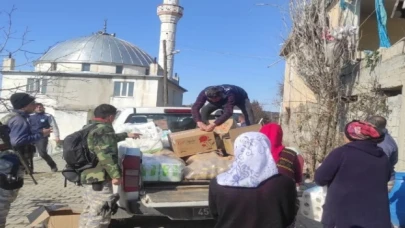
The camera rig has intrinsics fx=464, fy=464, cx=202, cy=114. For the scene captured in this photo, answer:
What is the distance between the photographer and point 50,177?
37.3 feet

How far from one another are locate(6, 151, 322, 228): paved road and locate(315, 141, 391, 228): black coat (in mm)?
2075

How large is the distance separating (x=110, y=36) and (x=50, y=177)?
50573 mm

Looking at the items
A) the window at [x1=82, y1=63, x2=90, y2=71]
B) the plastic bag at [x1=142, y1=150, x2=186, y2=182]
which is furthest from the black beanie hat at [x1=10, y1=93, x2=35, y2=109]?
the window at [x1=82, y1=63, x2=90, y2=71]

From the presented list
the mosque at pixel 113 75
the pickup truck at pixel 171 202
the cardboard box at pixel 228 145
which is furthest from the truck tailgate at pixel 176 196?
the mosque at pixel 113 75

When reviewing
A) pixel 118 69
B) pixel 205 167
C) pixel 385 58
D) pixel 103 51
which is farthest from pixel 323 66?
pixel 103 51

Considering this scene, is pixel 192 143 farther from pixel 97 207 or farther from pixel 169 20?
pixel 169 20

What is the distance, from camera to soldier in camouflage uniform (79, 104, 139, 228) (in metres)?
4.51

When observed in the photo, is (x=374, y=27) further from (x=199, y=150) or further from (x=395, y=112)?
(x=199, y=150)

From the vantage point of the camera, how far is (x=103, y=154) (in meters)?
4.51

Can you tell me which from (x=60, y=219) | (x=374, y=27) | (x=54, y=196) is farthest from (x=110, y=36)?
(x=60, y=219)

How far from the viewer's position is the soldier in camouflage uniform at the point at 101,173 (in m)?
4.51

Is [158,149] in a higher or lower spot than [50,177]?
higher

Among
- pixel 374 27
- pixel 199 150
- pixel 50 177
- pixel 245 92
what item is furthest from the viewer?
pixel 374 27

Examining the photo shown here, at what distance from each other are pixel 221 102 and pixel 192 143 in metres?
1.39
